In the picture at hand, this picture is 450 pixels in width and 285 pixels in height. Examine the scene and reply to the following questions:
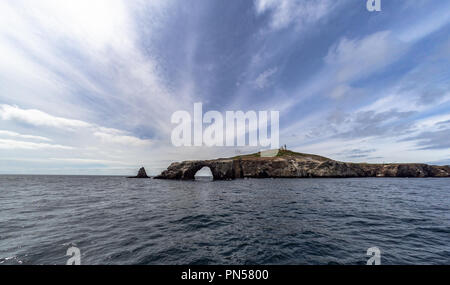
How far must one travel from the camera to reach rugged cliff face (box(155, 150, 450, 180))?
7988 cm

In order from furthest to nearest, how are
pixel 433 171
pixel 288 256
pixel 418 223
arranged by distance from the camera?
pixel 433 171 → pixel 418 223 → pixel 288 256

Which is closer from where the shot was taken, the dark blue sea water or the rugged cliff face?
the dark blue sea water

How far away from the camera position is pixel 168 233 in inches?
389

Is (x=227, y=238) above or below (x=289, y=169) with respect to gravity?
above

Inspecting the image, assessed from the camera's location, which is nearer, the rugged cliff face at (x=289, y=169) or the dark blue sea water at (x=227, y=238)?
the dark blue sea water at (x=227, y=238)

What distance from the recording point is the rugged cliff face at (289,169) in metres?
79.9

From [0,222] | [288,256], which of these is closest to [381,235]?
[288,256]

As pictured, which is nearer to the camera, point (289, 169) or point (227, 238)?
point (227, 238)

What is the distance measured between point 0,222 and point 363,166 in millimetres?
146712

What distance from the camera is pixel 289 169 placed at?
87500 millimetres

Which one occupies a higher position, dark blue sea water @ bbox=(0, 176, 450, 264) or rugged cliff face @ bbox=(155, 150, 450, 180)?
dark blue sea water @ bbox=(0, 176, 450, 264)
